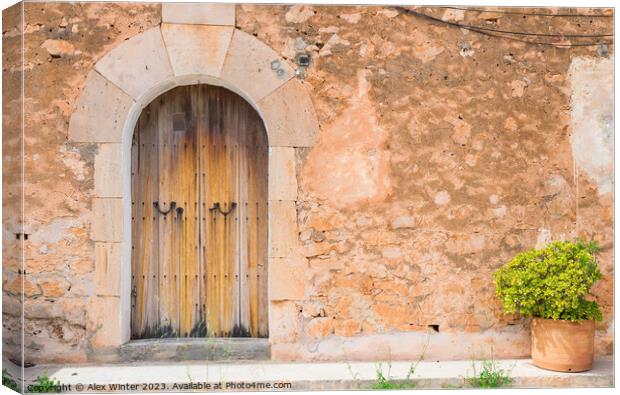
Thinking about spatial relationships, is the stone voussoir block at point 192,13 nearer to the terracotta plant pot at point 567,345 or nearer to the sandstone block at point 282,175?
the sandstone block at point 282,175

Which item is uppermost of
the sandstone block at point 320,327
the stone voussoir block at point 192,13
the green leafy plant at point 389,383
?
the stone voussoir block at point 192,13

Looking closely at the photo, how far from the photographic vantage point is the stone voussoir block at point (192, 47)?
444cm

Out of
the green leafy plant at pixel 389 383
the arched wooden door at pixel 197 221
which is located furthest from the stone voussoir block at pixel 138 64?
the green leafy plant at pixel 389 383

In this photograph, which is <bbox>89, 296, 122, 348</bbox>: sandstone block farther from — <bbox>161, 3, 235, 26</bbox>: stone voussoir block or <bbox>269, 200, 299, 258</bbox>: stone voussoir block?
<bbox>161, 3, 235, 26</bbox>: stone voussoir block

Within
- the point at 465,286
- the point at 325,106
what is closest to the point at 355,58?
the point at 325,106

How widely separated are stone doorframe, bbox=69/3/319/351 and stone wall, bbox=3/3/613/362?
0.07 meters

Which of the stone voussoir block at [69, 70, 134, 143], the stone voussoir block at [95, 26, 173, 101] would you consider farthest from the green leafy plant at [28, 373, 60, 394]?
the stone voussoir block at [95, 26, 173, 101]

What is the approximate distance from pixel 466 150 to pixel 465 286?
1.01 m

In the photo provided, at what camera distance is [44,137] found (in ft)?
14.4

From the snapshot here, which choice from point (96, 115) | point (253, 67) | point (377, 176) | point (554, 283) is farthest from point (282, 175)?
point (554, 283)

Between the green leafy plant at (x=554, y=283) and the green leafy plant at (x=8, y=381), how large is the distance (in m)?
3.39

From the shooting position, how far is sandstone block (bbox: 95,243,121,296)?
14.5 ft

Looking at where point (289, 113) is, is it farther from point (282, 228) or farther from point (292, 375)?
point (292, 375)

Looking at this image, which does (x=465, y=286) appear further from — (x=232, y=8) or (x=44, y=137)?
(x=44, y=137)
